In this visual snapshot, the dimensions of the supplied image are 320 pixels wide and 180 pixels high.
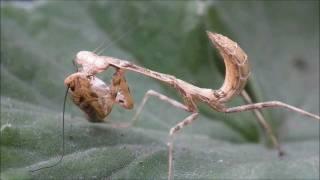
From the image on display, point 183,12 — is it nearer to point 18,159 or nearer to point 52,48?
point 52,48

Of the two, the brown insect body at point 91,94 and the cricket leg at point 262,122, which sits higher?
the cricket leg at point 262,122

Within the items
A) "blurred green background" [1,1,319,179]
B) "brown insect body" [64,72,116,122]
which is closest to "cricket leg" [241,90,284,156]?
"blurred green background" [1,1,319,179]

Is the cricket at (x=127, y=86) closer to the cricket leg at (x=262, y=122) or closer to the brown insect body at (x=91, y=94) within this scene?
the brown insect body at (x=91, y=94)

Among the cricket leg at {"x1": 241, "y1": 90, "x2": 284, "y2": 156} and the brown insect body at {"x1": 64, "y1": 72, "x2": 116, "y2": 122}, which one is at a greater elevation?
the cricket leg at {"x1": 241, "y1": 90, "x2": 284, "y2": 156}

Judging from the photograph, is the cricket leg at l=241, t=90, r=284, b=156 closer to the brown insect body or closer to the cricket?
the cricket

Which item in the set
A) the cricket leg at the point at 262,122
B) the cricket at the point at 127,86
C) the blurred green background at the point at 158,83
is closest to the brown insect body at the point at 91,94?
the cricket at the point at 127,86

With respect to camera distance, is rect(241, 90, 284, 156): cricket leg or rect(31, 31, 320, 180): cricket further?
Answer: rect(241, 90, 284, 156): cricket leg

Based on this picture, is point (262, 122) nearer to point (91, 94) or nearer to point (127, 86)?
point (127, 86)

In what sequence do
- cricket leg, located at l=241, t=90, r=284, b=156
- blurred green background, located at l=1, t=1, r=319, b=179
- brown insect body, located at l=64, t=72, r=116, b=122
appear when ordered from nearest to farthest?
blurred green background, located at l=1, t=1, r=319, b=179 < brown insect body, located at l=64, t=72, r=116, b=122 < cricket leg, located at l=241, t=90, r=284, b=156
